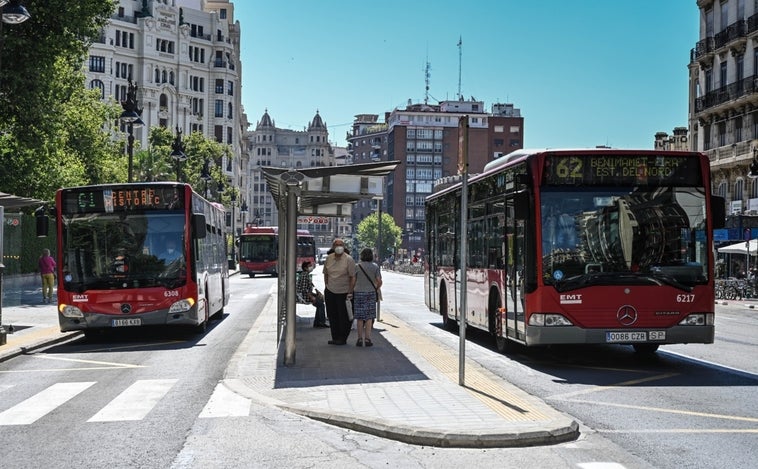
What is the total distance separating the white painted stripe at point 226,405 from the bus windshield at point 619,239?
4.62 metres

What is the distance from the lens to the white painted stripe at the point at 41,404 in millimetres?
9536

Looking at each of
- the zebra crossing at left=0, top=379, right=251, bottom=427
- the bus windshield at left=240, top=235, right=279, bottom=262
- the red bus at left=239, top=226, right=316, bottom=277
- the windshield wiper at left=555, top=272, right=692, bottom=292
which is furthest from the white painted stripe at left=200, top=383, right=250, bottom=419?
the bus windshield at left=240, top=235, right=279, bottom=262

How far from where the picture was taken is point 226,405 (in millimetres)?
10023

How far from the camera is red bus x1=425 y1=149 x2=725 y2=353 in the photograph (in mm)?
12961

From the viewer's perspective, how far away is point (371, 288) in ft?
50.3

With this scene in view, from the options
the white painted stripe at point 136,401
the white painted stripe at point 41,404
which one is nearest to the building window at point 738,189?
the white painted stripe at point 136,401

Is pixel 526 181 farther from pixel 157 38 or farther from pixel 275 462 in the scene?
pixel 157 38

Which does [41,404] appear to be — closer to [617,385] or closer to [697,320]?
[617,385]

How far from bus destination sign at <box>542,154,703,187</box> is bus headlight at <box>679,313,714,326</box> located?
1768 mm

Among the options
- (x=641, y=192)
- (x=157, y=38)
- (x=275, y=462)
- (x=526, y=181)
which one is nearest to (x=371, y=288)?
(x=526, y=181)

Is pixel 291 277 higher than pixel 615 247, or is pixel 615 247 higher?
pixel 615 247

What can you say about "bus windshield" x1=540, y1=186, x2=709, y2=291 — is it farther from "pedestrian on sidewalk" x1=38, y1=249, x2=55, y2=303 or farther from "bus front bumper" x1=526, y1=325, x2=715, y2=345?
"pedestrian on sidewalk" x1=38, y1=249, x2=55, y2=303

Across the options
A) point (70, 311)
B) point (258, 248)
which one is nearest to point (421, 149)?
point (258, 248)

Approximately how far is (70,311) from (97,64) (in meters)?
97.9
